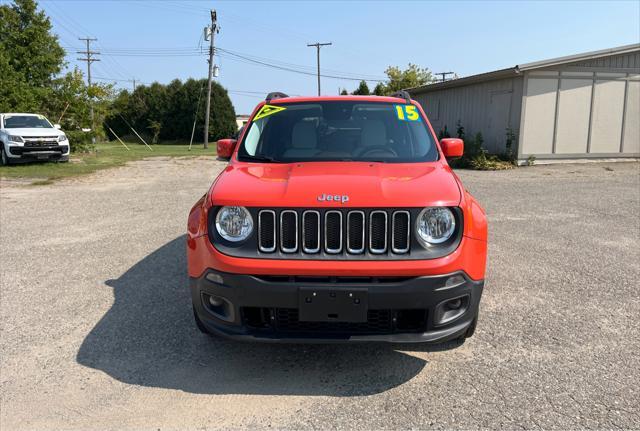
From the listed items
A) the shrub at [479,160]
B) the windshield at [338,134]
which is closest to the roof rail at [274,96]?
the windshield at [338,134]

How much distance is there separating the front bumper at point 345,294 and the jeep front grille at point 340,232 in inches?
6.9

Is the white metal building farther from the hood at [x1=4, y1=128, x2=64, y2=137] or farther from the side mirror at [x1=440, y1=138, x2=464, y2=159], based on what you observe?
the hood at [x1=4, y1=128, x2=64, y2=137]

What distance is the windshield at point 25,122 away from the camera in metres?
17.9

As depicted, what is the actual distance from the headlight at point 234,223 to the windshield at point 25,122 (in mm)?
17649

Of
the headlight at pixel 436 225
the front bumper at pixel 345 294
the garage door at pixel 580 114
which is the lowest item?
the front bumper at pixel 345 294

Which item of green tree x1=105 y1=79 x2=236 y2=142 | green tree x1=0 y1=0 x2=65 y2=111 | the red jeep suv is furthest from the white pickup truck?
green tree x1=105 y1=79 x2=236 y2=142

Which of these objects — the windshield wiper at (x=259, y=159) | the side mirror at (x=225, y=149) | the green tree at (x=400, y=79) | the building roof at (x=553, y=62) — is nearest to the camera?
the windshield wiper at (x=259, y=159)

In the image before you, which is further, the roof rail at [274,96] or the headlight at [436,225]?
the roof rail at [274,96]

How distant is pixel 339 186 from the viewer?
311 cm

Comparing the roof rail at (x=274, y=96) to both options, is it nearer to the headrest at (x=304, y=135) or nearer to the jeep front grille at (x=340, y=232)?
the headrest at (x=304, y=135)

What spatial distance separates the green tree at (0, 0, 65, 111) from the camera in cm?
2472

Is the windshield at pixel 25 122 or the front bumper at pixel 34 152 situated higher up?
the windshield at pixel 25 122

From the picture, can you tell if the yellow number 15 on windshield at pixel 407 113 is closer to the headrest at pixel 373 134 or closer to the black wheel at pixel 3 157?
the headrest at pixel 373 134

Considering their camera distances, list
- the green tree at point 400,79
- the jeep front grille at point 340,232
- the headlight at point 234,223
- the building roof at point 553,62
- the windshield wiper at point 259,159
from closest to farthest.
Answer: the jeep front grille at point 340,232 < the headlight at point 234,223 < the windshield wiper at point 259,159 < the building roof at point 553,62 < the green tree at point 400,79
